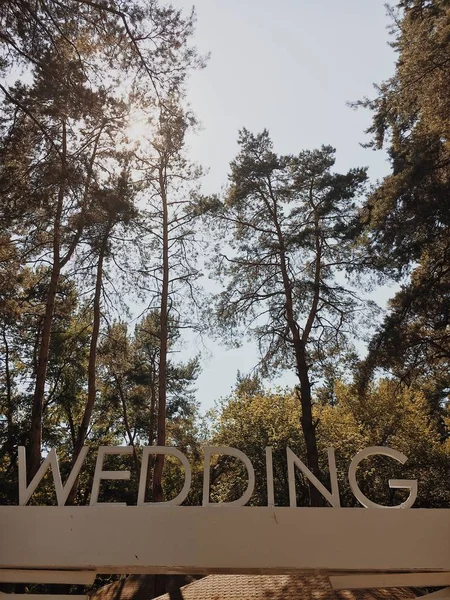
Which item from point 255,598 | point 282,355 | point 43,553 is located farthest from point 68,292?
point 43,553

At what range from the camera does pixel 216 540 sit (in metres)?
4.44

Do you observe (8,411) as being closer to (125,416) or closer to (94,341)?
(125,416)

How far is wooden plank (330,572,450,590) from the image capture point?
473 centimetres

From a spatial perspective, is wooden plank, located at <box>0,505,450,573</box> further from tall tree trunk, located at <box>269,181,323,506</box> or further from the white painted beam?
tall tree trunk, located at <box>269,181,323,506</box>

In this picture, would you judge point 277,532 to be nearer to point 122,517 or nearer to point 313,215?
point 122,517

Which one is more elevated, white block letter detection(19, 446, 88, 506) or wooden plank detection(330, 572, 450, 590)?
white block letter detection(19, 446, 88, 506)

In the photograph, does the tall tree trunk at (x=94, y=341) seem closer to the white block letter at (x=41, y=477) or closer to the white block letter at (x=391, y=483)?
the white block letter at (x=41, y=477)

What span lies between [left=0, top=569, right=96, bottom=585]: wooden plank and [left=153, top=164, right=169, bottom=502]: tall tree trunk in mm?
7109

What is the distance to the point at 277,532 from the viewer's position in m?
4.49

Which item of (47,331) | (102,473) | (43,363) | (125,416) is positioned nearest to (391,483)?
(102,473)

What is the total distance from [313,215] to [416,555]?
11178mm

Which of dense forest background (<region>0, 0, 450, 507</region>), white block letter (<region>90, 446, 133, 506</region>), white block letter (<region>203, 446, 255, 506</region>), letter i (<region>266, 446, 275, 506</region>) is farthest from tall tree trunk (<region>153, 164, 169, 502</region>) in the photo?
letter i (<region>266, 446, 275, 506</region>)

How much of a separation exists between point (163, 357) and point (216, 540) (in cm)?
870

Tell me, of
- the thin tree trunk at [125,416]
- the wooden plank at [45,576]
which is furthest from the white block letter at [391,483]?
the thin tree trunk at [125,416]
